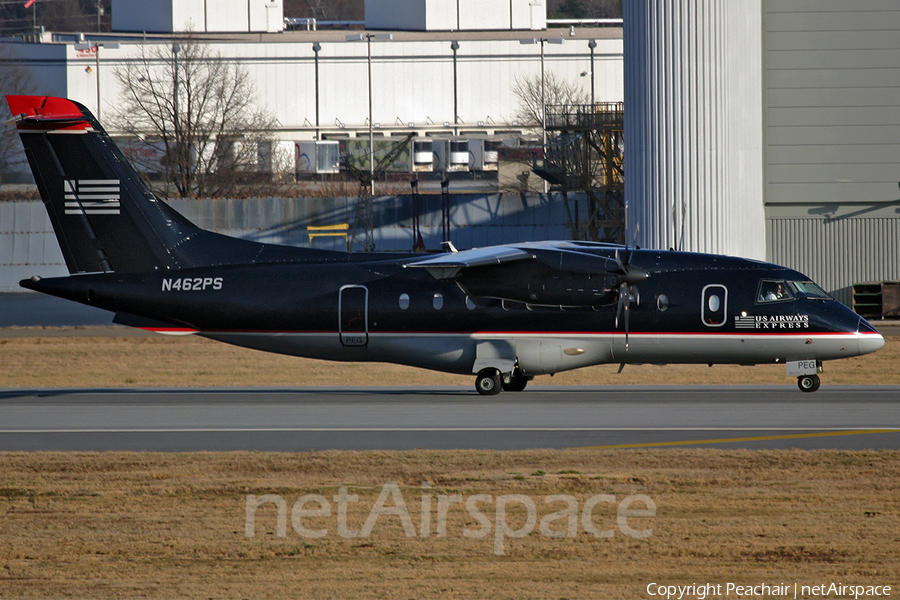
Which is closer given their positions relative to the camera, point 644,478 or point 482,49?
point 644,478

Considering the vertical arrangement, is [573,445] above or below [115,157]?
below

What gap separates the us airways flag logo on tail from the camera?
23.6 metres

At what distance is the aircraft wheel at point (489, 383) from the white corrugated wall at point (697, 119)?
1534 cm

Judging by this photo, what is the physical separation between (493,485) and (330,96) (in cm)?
7321

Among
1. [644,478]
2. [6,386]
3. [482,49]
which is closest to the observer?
[644,478]

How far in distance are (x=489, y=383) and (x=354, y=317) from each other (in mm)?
3590

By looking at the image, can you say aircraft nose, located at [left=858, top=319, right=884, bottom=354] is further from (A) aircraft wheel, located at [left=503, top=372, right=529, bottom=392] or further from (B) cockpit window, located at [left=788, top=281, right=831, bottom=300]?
(A) aircraft wheel, located at [left=503, top=372, right=529, bottom=392]

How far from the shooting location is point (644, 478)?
14891mm

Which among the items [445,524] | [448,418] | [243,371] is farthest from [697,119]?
[445,524]

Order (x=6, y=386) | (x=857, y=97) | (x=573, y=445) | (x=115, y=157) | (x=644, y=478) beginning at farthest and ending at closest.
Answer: (x=857, y=97), (x=6, y=386), (x=115, y=157), (x=573, y=445), (x=644, y=478)

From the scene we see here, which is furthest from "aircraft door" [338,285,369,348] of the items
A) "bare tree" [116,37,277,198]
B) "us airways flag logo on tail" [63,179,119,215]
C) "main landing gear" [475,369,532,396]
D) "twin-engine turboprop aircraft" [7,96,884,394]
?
"bare tree" [116,37,277,198]

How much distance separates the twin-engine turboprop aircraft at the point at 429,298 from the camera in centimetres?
2275

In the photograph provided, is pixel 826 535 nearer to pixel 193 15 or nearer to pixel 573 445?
pixel 573 445

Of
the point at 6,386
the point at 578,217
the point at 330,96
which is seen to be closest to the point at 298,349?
the point at 6,386
